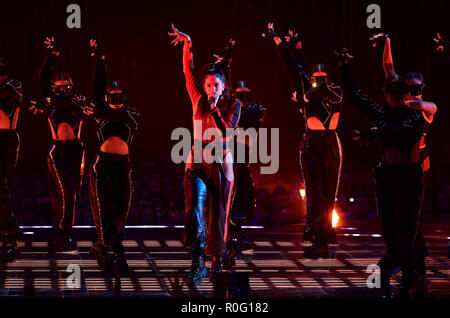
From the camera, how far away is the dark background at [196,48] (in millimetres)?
12125

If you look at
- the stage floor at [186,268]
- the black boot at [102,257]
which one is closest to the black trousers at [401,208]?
the stage floor at [186,268]

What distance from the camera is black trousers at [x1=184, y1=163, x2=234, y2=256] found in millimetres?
6141

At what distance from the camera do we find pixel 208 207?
247 inches

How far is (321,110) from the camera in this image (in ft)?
25.0

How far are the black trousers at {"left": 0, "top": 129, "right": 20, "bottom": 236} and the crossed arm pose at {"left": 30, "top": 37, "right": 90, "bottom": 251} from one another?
20.7 inches

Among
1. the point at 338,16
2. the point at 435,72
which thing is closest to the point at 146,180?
the point at 338,16

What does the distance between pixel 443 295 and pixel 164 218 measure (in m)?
5.83

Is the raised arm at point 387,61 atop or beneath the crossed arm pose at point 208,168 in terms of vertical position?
atop

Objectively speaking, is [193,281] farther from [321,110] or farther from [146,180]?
[146,180]

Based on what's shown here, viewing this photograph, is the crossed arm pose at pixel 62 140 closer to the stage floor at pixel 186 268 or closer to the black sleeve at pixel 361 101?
the stage floor at pixel 186 268

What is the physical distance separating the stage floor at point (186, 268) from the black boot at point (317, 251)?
0.08 metres

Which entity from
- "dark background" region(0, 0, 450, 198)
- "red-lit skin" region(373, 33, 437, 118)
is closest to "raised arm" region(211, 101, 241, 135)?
"red-lit skin" region(373, 33, 437, 118)

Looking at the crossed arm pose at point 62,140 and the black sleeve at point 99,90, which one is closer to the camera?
the black sleeve at point 99,90

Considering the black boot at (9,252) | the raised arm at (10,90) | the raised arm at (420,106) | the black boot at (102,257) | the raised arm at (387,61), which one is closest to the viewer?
the raised arm at (420,106)
